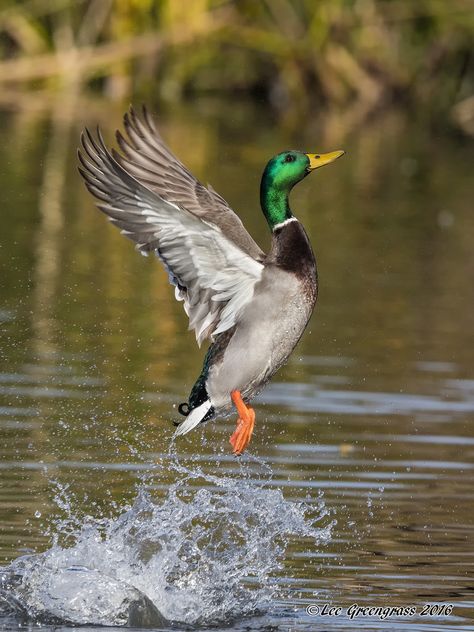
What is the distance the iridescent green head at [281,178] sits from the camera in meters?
7.25

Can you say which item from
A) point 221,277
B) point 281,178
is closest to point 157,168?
point 281,178

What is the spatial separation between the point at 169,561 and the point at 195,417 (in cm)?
85

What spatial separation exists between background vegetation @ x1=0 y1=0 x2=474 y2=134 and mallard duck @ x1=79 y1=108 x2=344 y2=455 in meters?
17.8

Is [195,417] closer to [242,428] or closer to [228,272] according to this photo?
[242,428]

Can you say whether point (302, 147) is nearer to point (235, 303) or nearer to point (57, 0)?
point (57, 0)

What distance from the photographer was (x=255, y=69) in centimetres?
2830

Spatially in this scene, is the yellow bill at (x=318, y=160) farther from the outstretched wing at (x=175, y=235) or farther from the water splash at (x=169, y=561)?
the water splash at (x=169, y=561)

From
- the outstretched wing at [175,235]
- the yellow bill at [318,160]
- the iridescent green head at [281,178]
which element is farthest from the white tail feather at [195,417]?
the yellow bill at [318,160]

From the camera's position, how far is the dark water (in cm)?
624

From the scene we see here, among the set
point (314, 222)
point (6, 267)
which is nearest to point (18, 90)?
point (314, 222)

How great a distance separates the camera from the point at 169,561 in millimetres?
6434

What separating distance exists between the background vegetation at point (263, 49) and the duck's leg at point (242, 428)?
714 inches

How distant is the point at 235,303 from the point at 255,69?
21703mm

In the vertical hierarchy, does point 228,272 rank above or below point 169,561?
above
